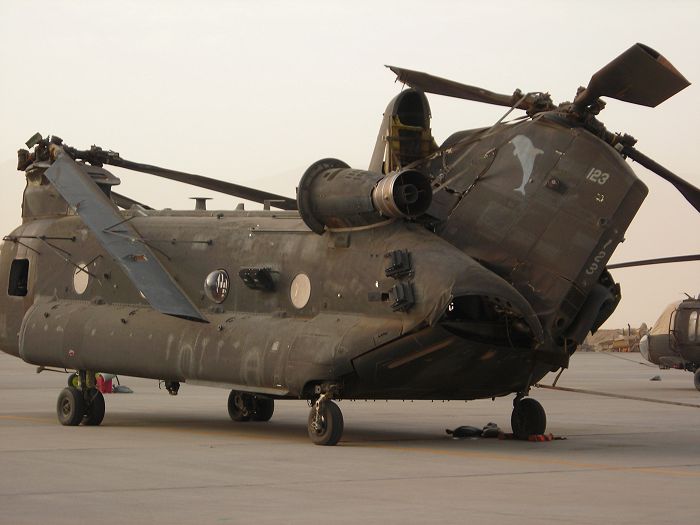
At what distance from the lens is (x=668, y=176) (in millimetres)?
17672

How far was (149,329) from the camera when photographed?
20.3m

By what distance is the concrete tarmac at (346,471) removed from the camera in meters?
10.8

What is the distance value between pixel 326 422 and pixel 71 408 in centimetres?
562

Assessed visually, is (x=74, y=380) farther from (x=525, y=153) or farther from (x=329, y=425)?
(x=525, y=153)

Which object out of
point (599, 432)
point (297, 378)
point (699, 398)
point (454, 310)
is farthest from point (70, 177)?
point (699, 398)

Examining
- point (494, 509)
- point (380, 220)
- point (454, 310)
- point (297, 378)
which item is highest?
point (380, 220)

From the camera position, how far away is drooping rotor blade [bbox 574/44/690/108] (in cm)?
1591

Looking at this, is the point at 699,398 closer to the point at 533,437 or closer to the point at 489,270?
the point at 533,437

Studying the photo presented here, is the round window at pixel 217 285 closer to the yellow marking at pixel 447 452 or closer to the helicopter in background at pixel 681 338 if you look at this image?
the yellow marking at pixel 447 452

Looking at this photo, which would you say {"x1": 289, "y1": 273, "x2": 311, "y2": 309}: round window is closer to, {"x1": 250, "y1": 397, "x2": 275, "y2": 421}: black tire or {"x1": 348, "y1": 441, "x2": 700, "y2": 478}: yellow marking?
{"x1": 348, "y1": 441, "x2": 700, "y2": 478}: yellow marking

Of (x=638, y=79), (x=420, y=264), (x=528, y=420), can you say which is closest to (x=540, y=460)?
(x=420, y=264)

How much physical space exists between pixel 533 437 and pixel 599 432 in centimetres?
239

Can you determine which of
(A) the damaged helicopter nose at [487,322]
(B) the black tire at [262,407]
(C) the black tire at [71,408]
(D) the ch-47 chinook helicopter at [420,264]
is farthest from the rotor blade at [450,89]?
(C) the black tire at [71,408]

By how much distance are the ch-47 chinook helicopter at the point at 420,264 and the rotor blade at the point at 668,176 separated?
0.02 metres
